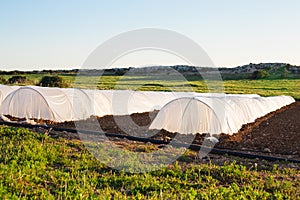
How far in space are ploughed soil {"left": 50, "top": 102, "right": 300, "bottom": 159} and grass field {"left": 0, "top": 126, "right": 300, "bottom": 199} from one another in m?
3.03

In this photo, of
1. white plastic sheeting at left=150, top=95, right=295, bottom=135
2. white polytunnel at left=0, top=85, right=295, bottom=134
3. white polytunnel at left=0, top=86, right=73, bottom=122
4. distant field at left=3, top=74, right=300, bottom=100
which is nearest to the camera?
white plastic sheeting at left=150, top=95, right=295, bottom=135

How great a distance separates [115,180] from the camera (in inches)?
245

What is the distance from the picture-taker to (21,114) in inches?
602

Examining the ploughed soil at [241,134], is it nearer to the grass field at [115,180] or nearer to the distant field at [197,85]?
the grass field at [115,180]

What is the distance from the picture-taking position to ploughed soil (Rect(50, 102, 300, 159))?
422 inches

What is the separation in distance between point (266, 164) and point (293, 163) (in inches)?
25.9

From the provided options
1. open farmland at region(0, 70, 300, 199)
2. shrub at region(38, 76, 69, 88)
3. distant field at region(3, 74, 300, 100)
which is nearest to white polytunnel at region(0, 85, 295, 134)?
open farmland at region(0, 70, 300, 199)

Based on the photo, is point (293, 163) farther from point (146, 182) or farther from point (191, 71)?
point (191, 71)

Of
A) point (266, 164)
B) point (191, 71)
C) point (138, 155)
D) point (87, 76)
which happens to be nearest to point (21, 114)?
point (138, 155)

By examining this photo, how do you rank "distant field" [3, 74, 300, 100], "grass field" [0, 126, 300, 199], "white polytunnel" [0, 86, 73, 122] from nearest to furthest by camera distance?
"grass field" [0, 126, 300, 199] → "white polytunnel" [0, 86, 73, 122] → "distant field" [3, 74, 300, 100]

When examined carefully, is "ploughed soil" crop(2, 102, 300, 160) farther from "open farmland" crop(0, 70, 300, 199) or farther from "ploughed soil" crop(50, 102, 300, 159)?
"open farmland" crop(0, 70, 300, 199)

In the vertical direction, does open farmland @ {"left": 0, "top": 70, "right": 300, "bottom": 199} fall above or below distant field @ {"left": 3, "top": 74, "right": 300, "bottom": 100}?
below

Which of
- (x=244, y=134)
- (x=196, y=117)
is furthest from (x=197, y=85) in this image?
(x=196, y=117)

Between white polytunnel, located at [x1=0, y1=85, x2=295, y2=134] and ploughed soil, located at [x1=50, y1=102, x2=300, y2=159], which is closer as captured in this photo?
ploughed soil, located at [x1=50, y1=102, x2=300, y2=159]
